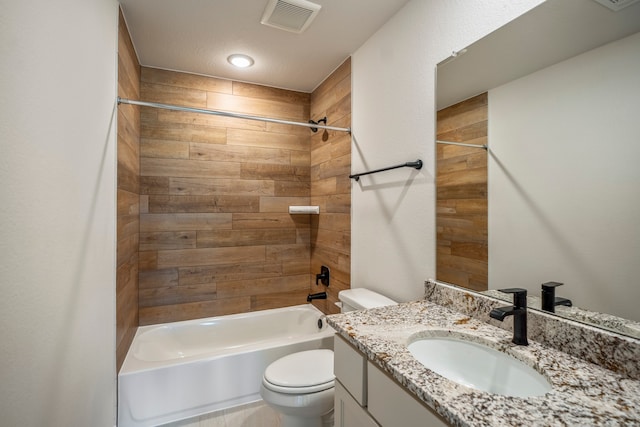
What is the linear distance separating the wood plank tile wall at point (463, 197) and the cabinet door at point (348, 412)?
0.70 meters

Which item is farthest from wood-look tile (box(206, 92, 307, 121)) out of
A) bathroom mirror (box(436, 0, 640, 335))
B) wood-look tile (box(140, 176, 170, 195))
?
bathroom mirror (box(436, 0, 640, 335))

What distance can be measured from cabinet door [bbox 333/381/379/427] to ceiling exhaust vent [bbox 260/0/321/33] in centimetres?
194

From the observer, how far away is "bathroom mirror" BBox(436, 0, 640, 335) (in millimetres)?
812

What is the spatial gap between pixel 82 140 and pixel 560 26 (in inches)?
72.7

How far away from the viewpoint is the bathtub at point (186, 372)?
1.72 metres

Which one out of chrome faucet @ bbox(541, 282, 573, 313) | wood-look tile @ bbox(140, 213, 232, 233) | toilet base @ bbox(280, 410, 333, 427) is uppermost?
wood-look tile @ bbox(140, 213, 232, 233)

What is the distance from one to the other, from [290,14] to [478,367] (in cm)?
201

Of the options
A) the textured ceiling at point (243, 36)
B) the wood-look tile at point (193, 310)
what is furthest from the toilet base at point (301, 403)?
the textured ceiling at point (243, 36)

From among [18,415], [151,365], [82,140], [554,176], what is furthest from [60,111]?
[554,176]

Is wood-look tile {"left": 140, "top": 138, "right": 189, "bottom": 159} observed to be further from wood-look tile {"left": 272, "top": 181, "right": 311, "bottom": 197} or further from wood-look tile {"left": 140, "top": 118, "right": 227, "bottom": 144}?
wood-look tile {"left": 272, "top": 181, "right": 311, "bottom": 197}

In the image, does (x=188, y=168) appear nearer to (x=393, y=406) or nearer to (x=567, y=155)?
(x=393, y=406)

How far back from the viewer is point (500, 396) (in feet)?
2.21

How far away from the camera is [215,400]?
6.09 feet

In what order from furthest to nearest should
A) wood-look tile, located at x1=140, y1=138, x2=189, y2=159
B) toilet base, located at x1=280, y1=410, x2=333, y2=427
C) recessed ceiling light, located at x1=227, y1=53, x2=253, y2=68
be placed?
wood-look tile, located at x1=140, y1=138, x2=189, y2=159 < recessed ceiling light, located at x1=227, y1=53, x2=253, y2=68 < toilet base, located at x1=280, y1=410, x2=333, y2=427
